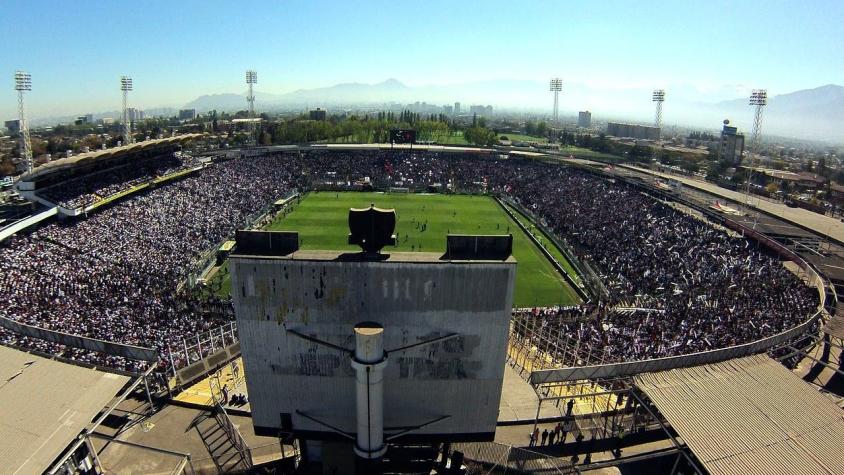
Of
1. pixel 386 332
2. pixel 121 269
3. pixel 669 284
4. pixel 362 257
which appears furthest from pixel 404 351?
pixel 121 269

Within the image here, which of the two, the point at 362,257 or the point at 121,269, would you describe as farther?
the point at 121,269

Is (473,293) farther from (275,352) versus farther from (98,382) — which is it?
(98,382)

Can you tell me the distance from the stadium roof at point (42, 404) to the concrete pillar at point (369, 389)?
340 inches

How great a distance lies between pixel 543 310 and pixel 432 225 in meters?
24.7

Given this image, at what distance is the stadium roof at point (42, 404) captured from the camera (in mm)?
13586

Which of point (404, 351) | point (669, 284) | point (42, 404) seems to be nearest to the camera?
point (42, 404)

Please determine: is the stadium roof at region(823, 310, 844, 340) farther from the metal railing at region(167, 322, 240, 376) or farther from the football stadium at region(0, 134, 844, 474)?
the metal railing at region(167, 322, 240, 376)

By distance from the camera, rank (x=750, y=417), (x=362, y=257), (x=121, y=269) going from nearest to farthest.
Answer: (x=362, y=257)
(x=750, y=417)
(x=121, y=269)

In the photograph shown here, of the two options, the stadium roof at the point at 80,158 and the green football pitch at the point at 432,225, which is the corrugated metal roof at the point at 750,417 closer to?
the green football pitch at the point at 432,225

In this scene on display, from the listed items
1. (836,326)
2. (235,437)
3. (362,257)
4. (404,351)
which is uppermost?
(362,257)

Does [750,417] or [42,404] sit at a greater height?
[42,404]

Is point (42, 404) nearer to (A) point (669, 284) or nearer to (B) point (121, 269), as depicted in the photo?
(B) point (121, 269)

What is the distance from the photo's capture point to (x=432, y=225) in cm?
5544

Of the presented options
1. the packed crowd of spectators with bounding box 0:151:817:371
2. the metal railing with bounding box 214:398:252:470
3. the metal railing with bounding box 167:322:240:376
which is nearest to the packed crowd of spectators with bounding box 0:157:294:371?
the packed crowd of spectators with bounding box 0:151:817:371
